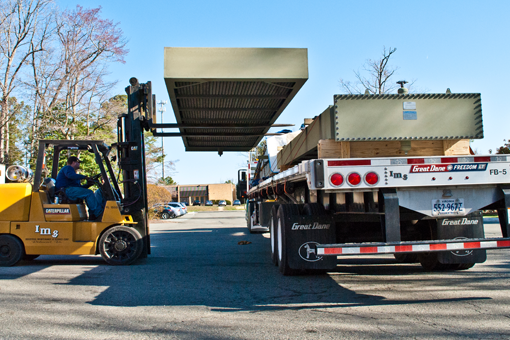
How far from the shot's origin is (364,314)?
4.65m

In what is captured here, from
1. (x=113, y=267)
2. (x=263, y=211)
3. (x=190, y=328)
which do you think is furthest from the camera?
(x=263, y=211)

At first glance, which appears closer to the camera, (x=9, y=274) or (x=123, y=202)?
(x=9, y=274)

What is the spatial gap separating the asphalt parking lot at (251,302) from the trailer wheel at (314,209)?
1.01m

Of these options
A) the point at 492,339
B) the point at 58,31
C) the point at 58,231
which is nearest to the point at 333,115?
the point at 492,339

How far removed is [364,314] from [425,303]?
935 mm

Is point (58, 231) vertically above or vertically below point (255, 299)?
above

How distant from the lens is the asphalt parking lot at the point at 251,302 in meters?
4.14

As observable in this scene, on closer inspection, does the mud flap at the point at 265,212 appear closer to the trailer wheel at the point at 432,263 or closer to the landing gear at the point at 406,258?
the landing gear at the point at 406,258

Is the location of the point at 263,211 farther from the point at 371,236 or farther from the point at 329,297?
the point at 329,297

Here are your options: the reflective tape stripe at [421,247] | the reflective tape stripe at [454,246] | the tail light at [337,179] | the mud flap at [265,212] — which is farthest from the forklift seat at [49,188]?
the reflective tape stripe at [454,246]

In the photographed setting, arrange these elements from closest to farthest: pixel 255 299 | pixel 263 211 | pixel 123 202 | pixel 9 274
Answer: pixel 255 299 < pixel 9 274 < pixel 123 202 < pixel 263 211

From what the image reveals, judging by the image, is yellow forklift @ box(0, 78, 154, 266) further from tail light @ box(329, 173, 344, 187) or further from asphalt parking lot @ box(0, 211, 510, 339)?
tail light @ box(329, 173, 344, 187)

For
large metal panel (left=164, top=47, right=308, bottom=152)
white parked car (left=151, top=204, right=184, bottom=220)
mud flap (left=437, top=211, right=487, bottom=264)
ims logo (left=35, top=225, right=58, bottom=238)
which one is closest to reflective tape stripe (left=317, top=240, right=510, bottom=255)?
mud flap (left=437, top=211, right=487, bottom=264)

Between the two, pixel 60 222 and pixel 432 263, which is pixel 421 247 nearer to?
pixel 432 263
